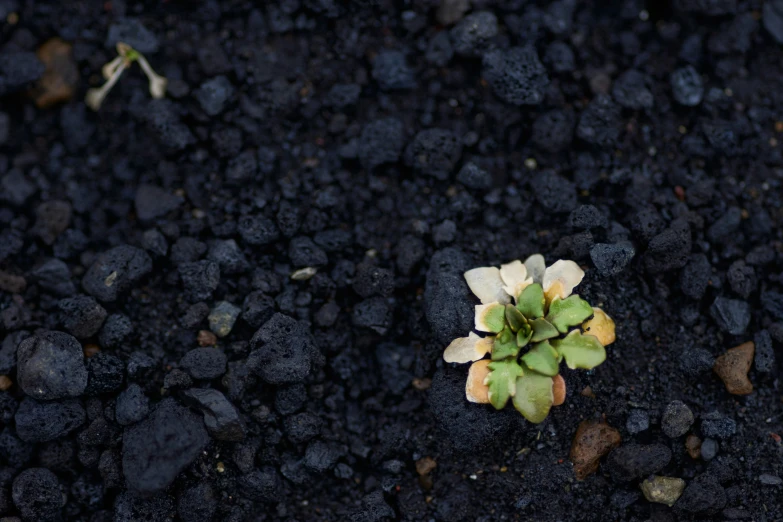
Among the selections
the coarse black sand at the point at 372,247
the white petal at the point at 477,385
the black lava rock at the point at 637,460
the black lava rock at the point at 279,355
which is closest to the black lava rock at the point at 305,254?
the coarse black sand at the point at 372,247

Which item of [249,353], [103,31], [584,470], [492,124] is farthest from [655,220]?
[103,31]

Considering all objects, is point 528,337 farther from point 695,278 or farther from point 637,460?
point 695,278

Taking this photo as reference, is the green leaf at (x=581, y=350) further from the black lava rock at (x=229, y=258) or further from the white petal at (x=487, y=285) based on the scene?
the black lava rock at (x=229, y=258)

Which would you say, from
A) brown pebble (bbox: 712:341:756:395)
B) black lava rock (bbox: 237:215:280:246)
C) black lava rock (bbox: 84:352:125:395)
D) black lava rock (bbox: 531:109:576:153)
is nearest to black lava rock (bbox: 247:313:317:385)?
black lava rock (bbox: 237:215:280:246)

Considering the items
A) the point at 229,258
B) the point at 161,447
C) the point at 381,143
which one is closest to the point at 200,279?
the point at 229,258

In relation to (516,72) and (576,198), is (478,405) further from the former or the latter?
(516,72)
